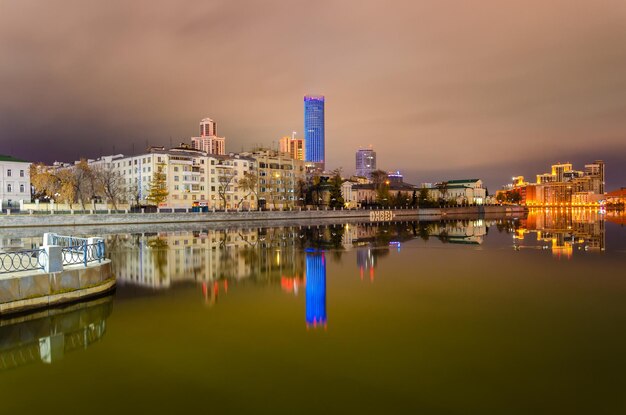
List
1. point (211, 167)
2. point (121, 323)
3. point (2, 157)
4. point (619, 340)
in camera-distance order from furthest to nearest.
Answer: point (211, 167) → point (2, 157) → point (121, 323) → point (619, 340)

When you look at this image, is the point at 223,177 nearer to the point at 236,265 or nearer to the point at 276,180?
the point at 276,180

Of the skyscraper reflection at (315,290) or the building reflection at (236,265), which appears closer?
the skyscraper reflection at (315,290)

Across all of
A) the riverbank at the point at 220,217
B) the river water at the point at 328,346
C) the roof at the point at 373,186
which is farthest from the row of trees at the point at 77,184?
the roof at the point at 373,186

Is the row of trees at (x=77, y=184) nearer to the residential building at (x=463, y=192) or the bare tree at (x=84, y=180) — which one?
the bare tree at (x=84, y=180)

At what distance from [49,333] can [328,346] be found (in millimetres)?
8264

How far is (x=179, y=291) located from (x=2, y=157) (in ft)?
292

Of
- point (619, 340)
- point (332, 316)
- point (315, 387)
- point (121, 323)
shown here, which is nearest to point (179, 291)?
point (121, 323)

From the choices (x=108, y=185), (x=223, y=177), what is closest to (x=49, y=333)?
(x=108, y=185)

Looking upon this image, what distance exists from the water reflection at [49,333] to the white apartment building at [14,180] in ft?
270

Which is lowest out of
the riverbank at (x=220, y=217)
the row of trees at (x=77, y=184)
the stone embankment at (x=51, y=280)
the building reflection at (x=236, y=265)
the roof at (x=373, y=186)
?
the building reflection at (x=236, y=265)

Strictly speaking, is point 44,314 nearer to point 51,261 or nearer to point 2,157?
point 51,261

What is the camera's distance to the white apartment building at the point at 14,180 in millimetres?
85312

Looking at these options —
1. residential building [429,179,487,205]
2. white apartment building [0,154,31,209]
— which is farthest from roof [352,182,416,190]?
white apartment building [0,154,31,209]

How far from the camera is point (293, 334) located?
13.1 m
